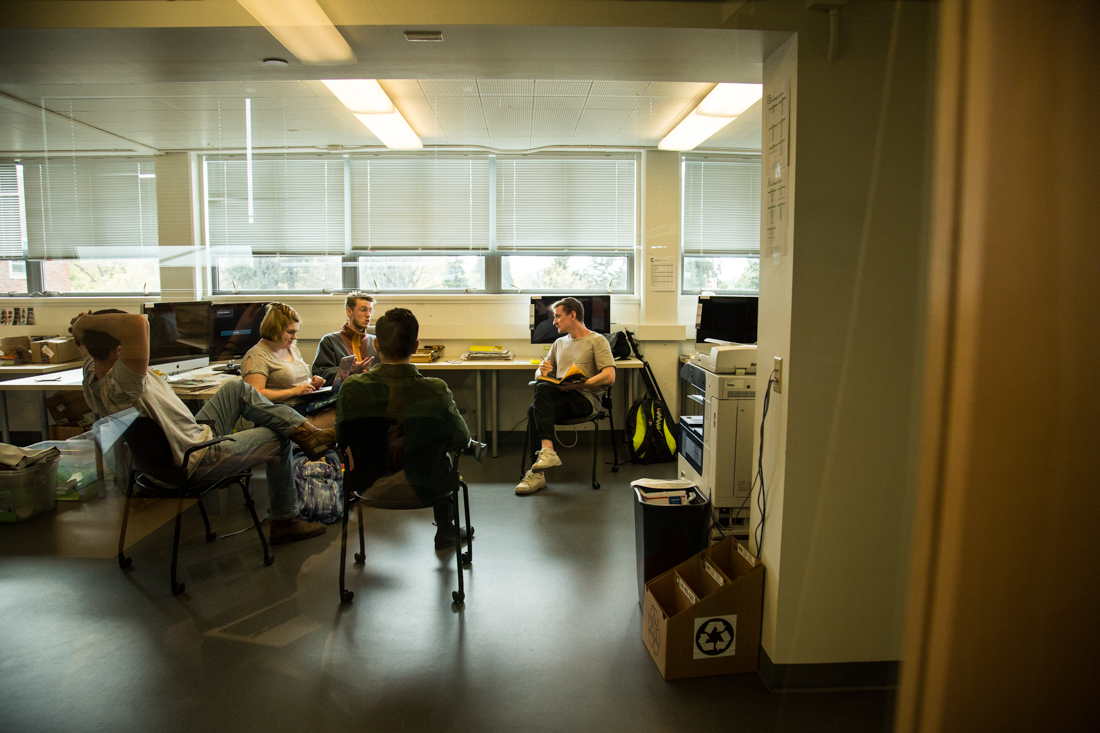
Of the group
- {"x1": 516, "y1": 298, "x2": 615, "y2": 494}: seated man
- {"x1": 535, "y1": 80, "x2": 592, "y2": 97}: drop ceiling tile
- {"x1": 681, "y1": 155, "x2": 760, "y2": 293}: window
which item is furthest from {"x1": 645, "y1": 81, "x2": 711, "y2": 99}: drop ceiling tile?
{"x1": 516, "y1": 298, "x2": 615, "y2": 494}: seated man

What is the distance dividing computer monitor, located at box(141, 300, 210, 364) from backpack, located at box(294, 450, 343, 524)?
4.81ft

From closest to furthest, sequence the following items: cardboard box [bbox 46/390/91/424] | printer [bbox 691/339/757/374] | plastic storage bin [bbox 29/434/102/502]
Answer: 1. cardboard box [bbox 46/390/91/424]
2. plastic storage bin [bbox 29/434/102/502]
3. printer [bbox 691/339/757/374]

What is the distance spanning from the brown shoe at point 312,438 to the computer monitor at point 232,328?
30.0 inches

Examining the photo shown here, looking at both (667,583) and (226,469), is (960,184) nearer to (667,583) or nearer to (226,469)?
(667,583)

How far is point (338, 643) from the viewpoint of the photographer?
2043mm

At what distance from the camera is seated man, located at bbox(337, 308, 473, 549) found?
7.38 ft

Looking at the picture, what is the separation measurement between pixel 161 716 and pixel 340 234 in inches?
93.5

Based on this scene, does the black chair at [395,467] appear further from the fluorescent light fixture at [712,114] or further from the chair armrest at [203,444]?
the fluorescent light fixture at [712,114]

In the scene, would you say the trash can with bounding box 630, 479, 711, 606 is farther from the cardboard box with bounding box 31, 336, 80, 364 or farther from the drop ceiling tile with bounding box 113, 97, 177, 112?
the drop ceiling tile with bounding box 113, 97, 177, 112

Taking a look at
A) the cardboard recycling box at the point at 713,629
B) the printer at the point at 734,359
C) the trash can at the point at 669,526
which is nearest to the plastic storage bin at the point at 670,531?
the trash can at the point at 669,526

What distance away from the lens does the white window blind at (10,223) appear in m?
1.23

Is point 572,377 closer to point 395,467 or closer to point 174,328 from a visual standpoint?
point 395,467

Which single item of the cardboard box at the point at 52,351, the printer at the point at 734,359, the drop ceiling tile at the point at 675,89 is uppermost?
the drop ceiling tile at the point at 675,89

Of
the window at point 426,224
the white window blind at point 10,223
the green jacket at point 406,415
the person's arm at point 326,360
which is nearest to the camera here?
the white window blind at point 10,223
